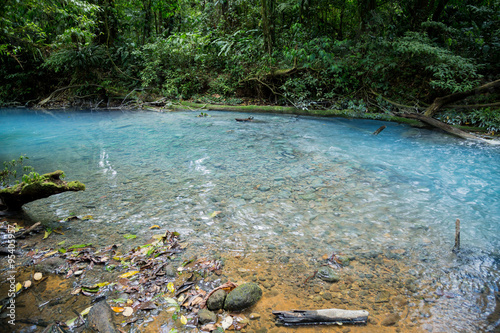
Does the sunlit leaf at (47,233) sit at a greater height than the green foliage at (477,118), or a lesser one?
lesser

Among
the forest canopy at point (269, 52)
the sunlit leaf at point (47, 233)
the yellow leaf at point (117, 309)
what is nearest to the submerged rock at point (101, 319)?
the yellow leaf at point (117, 309)

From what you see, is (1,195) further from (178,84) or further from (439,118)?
(178,84)

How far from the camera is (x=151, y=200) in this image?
394 cm

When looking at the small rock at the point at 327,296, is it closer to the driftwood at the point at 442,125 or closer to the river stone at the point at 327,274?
the river stone at the point at 327,274

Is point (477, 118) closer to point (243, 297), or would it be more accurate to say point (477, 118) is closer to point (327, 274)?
point (327, 274)

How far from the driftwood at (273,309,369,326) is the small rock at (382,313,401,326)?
15cm

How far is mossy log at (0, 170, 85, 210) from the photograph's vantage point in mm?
2945

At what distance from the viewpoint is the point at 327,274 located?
8.10 feet

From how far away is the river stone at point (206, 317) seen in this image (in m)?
1.90

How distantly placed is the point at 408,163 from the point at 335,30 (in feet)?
35.5

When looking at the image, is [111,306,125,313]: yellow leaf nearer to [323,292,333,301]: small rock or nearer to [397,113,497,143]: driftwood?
[323,292,333,301]: small rock

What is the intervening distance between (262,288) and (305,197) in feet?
6.77

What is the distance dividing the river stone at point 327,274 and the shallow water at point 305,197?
26 cm

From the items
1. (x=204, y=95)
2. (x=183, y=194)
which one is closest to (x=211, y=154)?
(x=183, y=194)
